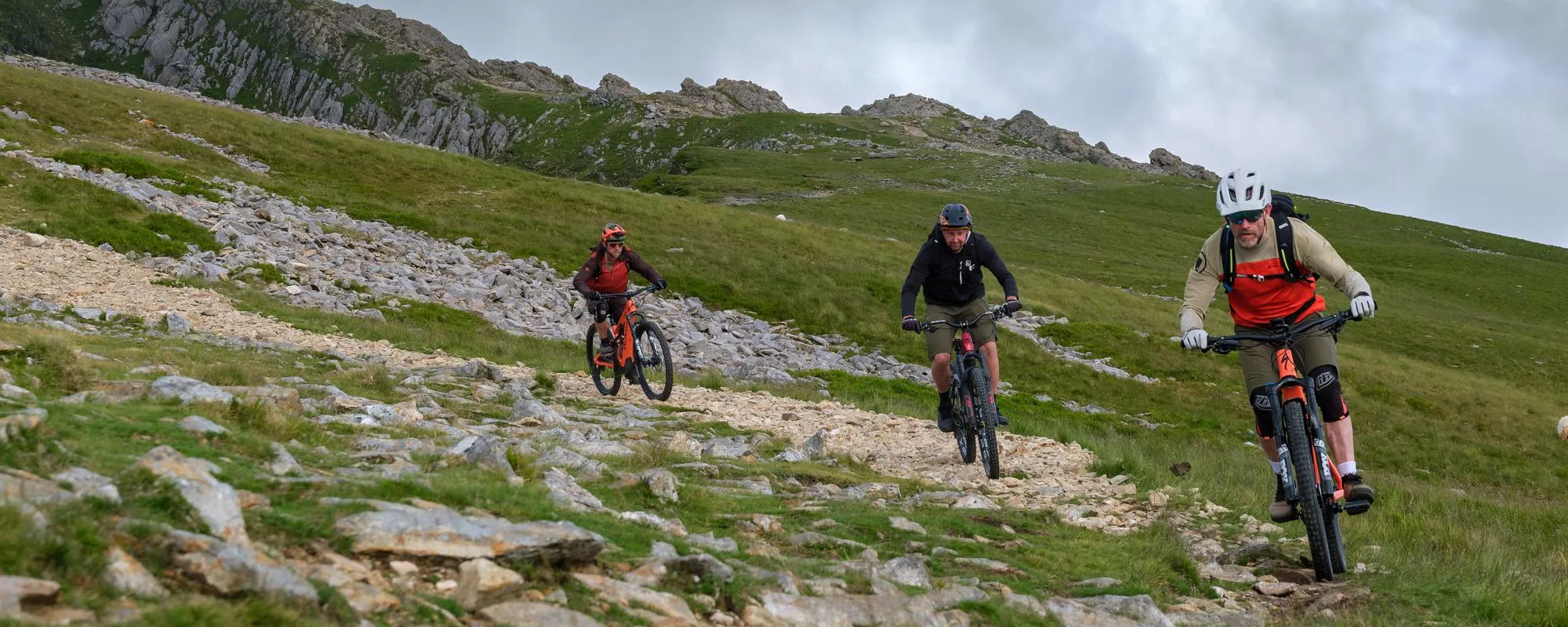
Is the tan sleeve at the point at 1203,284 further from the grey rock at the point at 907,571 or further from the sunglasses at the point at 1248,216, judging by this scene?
the grey rock at the point at 907,571

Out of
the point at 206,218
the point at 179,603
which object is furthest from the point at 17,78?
the point at 179,603

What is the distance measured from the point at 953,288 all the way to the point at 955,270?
9.3 inches

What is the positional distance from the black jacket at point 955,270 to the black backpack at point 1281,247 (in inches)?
131

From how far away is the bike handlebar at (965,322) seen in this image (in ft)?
36.6

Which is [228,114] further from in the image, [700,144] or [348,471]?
[700,144]

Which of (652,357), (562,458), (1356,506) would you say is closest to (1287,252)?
(1356,506)

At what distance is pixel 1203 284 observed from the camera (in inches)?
329

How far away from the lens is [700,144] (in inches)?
5768

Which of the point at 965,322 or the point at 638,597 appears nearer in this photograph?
the point at 638,597

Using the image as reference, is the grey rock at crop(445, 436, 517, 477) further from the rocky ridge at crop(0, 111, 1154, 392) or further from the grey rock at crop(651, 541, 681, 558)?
the rocky ridge at crop(0, 111, 1154, 392)

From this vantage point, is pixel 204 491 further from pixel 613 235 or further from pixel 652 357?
pixel 652 357

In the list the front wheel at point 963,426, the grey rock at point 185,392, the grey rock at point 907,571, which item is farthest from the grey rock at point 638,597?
the front wheel at point 963,426

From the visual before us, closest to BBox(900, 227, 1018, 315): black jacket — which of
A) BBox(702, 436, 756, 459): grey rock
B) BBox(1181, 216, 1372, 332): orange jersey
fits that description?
BBox(702, 436, 756, 459): grey rock

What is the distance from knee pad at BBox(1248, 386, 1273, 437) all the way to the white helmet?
1.47 metres
